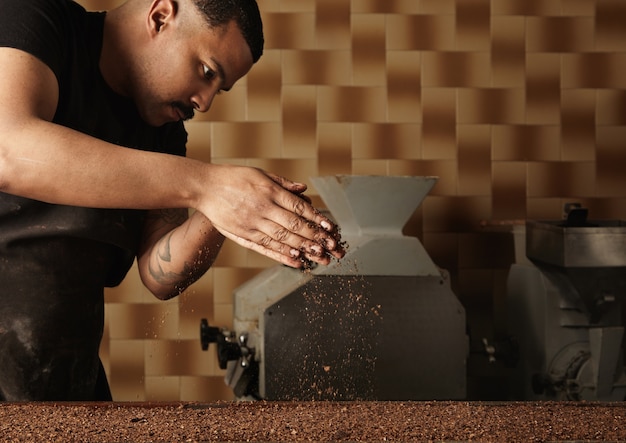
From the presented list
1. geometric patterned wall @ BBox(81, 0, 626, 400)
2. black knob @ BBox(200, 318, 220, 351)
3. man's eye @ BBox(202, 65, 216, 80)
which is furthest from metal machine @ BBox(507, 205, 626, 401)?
man's eye @ BBox(202, 65, 216, 80)

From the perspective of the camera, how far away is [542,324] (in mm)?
2240

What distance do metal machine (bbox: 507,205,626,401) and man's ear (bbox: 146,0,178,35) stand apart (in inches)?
46.7

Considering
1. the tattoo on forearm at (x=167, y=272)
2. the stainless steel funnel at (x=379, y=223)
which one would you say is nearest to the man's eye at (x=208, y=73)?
the tattoo on forearm at (x=167, y=272)

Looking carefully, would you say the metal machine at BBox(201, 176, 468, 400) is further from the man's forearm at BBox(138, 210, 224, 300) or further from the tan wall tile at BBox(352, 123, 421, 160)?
the tan wall tile at BBox(352, 123, 421, 160)

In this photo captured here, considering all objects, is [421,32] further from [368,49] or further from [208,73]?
[208,73]

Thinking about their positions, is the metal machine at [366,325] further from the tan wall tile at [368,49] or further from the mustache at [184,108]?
the tan wall tile at [368,49]

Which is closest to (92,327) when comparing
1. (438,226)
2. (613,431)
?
(613,431)

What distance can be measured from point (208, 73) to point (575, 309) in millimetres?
1300

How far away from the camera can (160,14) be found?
1.52 m

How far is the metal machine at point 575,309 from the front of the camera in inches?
79.4

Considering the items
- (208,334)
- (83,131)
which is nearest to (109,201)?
(83,131)

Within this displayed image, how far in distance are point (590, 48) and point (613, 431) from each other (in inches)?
77.8

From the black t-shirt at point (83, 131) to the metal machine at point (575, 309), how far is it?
1185 millimetres

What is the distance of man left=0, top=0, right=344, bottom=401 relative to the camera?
1.19m
